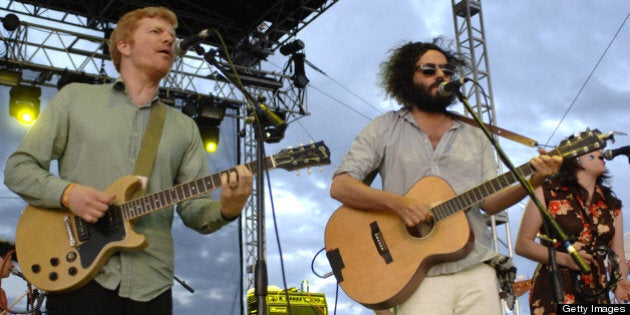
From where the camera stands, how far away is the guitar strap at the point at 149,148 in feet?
10.2

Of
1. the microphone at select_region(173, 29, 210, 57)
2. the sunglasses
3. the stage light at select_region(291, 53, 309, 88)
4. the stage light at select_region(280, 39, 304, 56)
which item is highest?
the stage light at select_region(280, 39, 304, 56)

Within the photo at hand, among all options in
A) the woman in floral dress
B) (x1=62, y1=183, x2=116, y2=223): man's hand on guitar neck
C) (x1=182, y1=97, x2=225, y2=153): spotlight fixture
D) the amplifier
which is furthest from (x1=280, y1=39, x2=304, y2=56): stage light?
(x1=62, y1=183, x2=116, y2=223): man's hand on guitar neck

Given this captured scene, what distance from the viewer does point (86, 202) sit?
293 cm

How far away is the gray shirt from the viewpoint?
3.89 m

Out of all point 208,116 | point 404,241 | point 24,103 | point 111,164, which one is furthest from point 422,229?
point 24,103

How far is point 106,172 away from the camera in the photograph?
10.2 ft

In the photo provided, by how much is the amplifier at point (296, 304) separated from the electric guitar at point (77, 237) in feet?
16.0

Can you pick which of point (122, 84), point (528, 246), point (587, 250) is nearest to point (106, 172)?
point (122, 84)

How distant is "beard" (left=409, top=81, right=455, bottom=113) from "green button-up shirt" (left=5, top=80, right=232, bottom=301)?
1468 millimetres

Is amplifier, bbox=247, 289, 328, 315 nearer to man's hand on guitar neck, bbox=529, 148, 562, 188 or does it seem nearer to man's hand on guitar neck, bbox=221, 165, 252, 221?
man's hand on guitar neck, bbox=529, 148, 562, 188

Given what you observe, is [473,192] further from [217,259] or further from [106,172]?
[217,259]

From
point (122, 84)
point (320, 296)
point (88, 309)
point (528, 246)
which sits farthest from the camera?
point (320, 296)

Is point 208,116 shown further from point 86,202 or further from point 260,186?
point 260,186

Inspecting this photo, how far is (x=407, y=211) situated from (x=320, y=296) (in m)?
4.76
